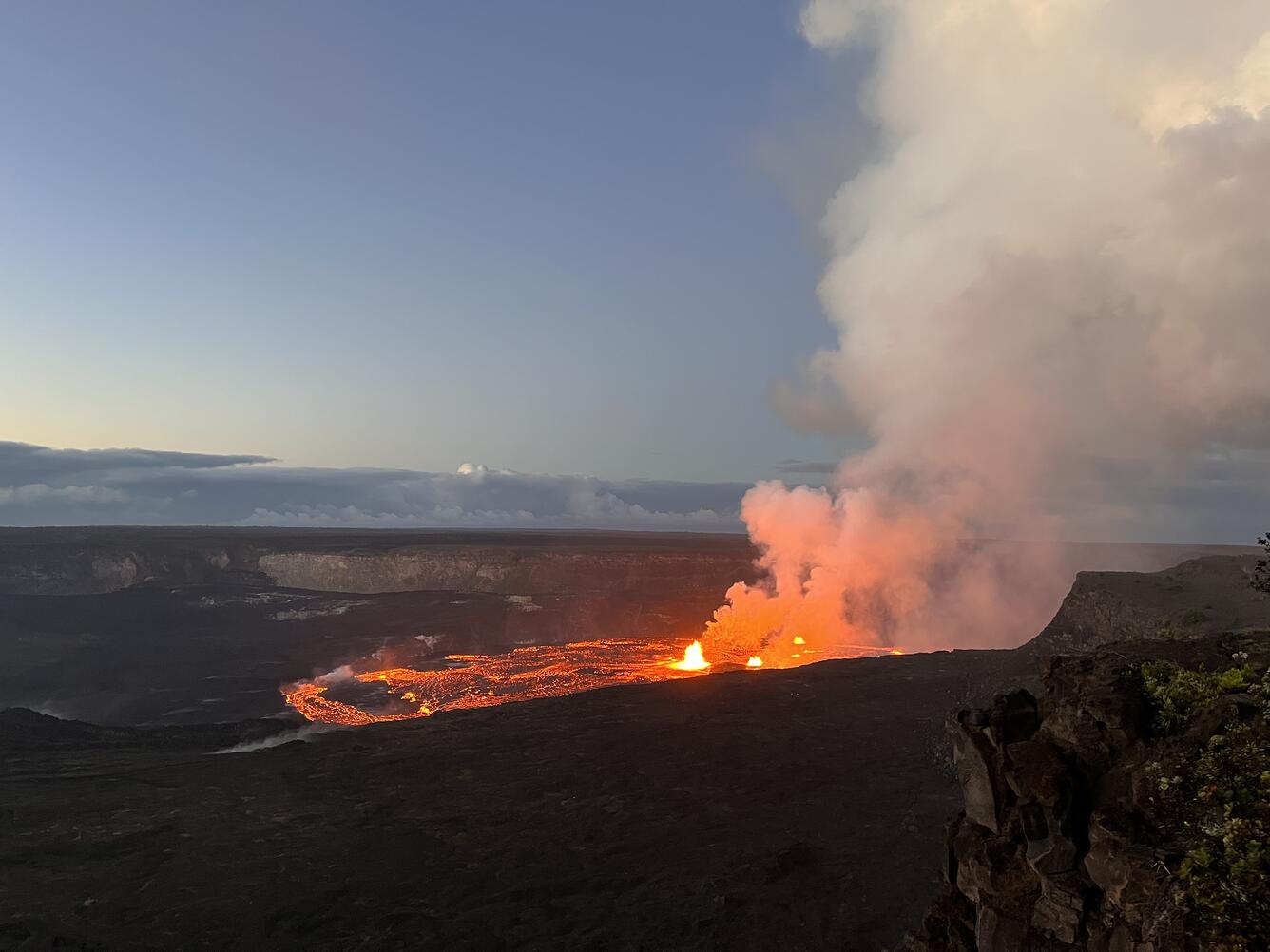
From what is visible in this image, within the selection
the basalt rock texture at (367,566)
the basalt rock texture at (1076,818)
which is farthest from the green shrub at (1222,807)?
the basalt rock texture at (367,566)

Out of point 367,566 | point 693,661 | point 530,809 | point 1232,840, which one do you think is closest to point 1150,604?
point 693,661

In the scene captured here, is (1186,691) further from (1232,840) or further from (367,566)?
(367,566)

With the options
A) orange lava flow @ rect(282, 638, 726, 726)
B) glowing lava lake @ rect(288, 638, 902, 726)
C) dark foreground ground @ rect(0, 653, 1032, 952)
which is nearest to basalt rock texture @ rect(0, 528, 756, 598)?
orange lava flow @ rect(282, 638, 726, 726)

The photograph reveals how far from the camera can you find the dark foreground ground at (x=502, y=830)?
1875cm

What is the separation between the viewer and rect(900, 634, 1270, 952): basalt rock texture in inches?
350

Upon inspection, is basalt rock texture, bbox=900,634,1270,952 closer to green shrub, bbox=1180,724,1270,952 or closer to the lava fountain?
green shrub, bbox=1180,724,1270,952

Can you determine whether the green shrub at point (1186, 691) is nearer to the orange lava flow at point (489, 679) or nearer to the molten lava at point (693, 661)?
the orange lava flow at point (489, 679)

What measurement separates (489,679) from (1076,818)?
4635cm

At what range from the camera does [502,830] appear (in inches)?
956

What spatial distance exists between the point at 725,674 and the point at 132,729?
1314 inches

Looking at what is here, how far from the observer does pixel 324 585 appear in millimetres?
105125

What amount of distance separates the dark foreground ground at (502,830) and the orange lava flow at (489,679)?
951 cm

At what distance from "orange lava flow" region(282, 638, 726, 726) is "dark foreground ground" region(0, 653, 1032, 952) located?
374 inches

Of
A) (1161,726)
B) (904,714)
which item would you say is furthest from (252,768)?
(1161,726)
